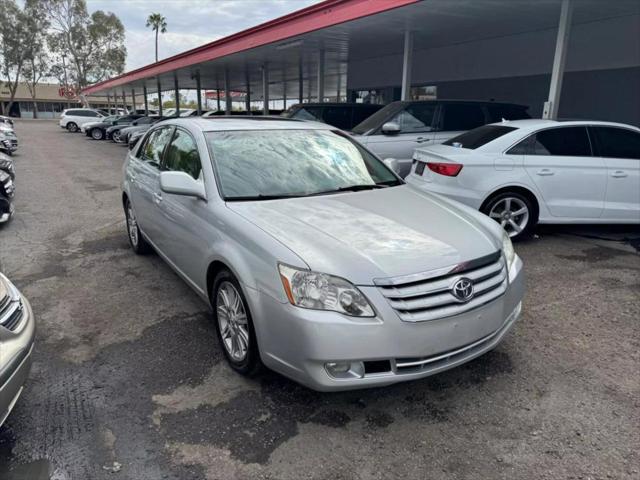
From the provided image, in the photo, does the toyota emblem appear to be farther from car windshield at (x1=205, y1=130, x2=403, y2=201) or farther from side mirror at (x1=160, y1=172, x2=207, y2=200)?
side mirror at (x1=160, y1=172, x2=207, y2=200)

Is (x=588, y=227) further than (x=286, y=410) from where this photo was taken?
Yes

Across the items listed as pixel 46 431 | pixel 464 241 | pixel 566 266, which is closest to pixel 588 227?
pixel 566 266

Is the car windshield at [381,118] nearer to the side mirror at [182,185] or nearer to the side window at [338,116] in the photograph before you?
the side window at [338,116]

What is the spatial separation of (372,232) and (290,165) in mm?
1163

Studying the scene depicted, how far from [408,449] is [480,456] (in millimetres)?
369

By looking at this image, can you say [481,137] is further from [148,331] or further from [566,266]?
[148,331]

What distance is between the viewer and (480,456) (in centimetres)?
248

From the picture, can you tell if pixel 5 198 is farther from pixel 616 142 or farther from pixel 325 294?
pixel 616 142

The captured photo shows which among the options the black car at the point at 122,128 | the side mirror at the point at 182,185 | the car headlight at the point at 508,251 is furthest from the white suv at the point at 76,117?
the car headlight at the point at 508,251

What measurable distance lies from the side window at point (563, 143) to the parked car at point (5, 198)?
754 cm

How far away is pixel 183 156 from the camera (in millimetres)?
4117

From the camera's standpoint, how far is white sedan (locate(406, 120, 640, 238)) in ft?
19.8

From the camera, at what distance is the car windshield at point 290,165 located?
3.53 metres

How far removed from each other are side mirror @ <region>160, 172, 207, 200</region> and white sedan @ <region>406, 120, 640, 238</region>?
3.35m
